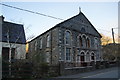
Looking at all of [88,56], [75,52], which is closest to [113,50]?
[88,56]

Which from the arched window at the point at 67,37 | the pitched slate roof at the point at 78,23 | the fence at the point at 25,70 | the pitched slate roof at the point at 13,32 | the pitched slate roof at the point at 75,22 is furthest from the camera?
the pitched slate roof at the point at 78,23

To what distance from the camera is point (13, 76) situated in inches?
529

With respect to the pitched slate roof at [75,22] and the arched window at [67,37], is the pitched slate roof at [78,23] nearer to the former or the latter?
the pitched slate roof at [75,22]

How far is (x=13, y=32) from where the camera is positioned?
25.8 metres

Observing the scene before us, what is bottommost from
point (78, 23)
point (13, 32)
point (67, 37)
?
point (67, 37)

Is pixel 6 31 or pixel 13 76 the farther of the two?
pixel 6 31

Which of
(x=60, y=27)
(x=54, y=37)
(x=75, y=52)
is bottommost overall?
(x=75, y=52)

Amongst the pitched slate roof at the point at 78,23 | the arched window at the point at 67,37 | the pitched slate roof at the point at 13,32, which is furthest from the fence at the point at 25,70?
the pitched slate roof at the point at 78,23

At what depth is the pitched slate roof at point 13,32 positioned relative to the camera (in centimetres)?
2366

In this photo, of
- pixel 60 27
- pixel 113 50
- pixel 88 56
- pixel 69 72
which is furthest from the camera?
pixel 113 50

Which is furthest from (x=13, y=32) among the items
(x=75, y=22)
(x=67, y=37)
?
(x=75, y=22)

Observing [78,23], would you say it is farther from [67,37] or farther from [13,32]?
[13,32]

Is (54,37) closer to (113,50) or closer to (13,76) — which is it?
(13,76)

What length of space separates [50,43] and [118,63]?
51.1 ft
